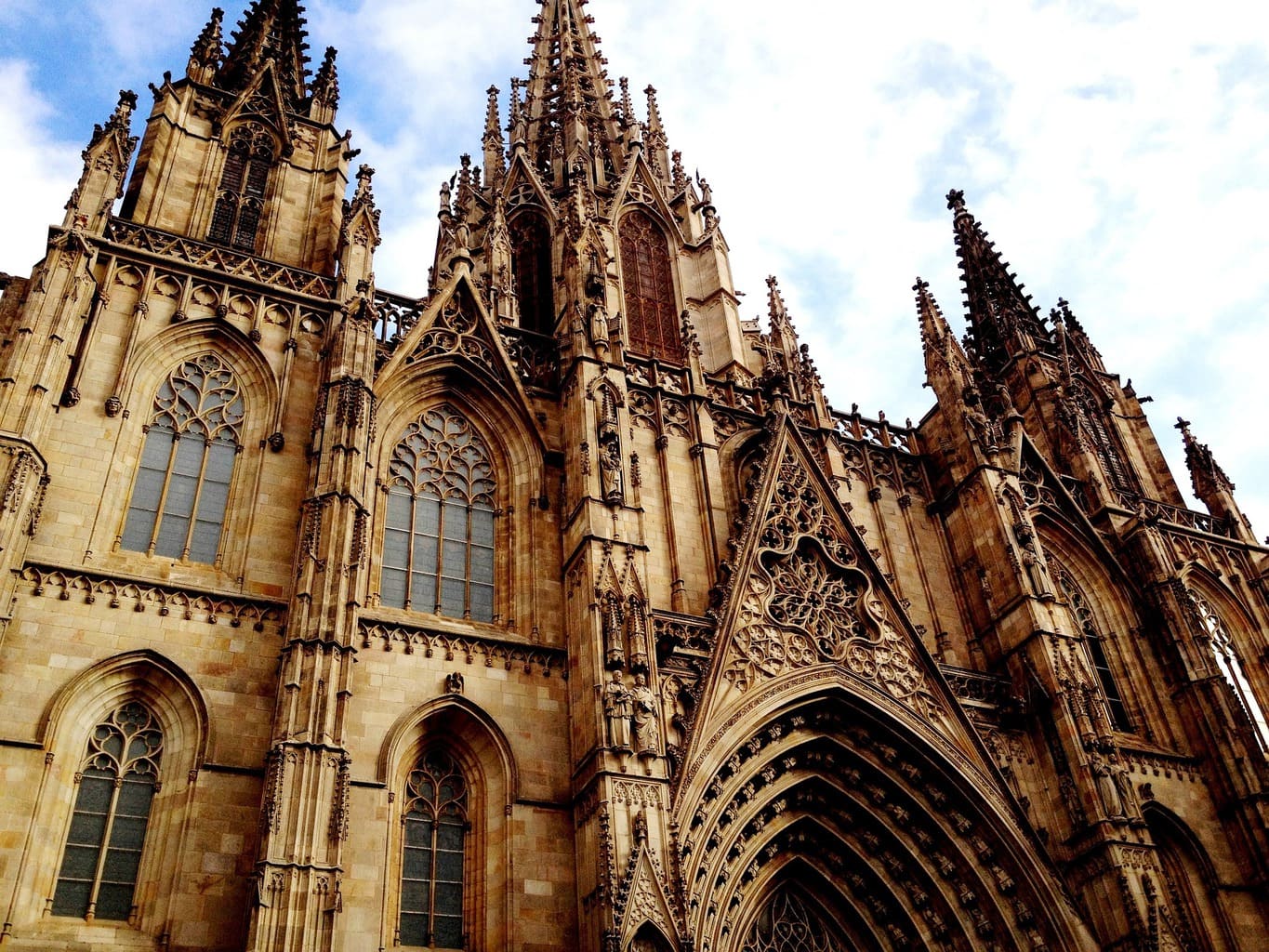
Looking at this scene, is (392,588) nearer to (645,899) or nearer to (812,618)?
(645,899)

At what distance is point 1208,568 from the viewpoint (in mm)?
25578

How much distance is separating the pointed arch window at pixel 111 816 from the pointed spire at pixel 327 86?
1435cm

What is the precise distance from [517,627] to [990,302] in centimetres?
2248

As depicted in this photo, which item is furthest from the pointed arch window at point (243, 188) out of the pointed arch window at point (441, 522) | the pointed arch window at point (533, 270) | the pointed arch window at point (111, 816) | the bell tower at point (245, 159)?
the pointed arch window at point (111, 816)

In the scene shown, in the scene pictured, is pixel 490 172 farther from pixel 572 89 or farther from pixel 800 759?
pixel 800 759

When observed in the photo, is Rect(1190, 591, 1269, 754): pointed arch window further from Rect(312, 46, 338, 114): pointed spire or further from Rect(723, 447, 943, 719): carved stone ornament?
Rect(312, 46, 338, 114): pointed spire

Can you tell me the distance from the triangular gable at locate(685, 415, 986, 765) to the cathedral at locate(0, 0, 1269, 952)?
0.27 feet

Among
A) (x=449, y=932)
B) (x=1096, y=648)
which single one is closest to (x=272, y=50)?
(x=449, y=932)

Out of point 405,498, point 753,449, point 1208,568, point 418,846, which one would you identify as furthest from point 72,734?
point 1208,568

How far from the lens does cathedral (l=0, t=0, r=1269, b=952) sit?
13672 millimetres

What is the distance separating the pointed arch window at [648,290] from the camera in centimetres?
2552

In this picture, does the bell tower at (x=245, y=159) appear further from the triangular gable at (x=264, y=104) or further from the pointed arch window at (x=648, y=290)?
the pointed arch window at (x=648, y=290)

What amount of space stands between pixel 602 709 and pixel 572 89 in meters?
23.2

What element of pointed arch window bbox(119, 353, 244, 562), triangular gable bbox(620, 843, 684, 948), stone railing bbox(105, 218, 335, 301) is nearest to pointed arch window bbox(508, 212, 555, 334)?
stone railing bbox(105, 218, 335, 301)
